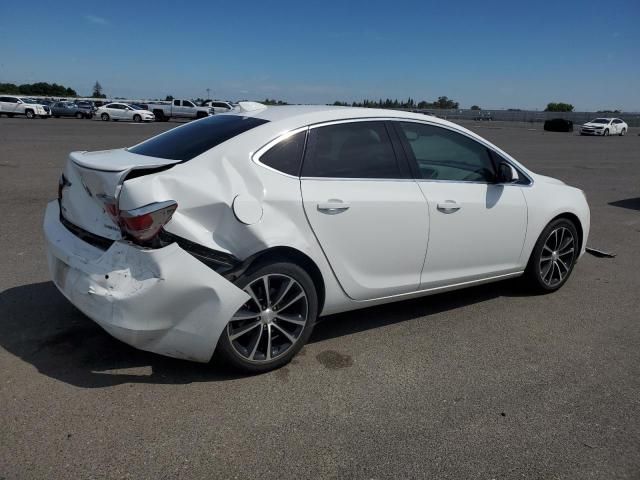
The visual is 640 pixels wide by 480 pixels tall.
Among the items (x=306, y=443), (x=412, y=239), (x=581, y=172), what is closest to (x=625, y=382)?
(x=412, y=239)

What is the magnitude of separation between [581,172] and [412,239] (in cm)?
1369

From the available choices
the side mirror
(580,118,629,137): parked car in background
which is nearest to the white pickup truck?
(580,118,629,137): parked car in background

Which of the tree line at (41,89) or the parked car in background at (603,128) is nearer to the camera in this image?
the parked car in background at (603,128)

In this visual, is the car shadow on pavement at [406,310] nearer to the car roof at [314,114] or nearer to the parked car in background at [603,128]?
the car roof at [314,114]

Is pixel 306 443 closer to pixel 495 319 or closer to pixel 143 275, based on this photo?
pixel 143 275

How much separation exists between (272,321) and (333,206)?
0.83 meters

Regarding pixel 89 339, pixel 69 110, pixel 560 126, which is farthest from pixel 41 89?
pixel 89 339

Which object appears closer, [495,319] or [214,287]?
[214,287]

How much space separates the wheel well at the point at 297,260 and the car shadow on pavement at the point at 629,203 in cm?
846

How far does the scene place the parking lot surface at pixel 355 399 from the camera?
2605 mm

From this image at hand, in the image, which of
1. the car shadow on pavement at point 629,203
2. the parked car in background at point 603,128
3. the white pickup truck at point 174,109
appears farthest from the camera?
the white pickup truck at point 174,109

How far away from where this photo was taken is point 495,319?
446 centimetres

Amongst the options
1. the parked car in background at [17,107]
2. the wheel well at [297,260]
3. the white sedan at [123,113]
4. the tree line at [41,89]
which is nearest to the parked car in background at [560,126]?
the white sedan at [123,113]

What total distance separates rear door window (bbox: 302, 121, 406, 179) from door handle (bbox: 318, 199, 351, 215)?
0.21 metres
